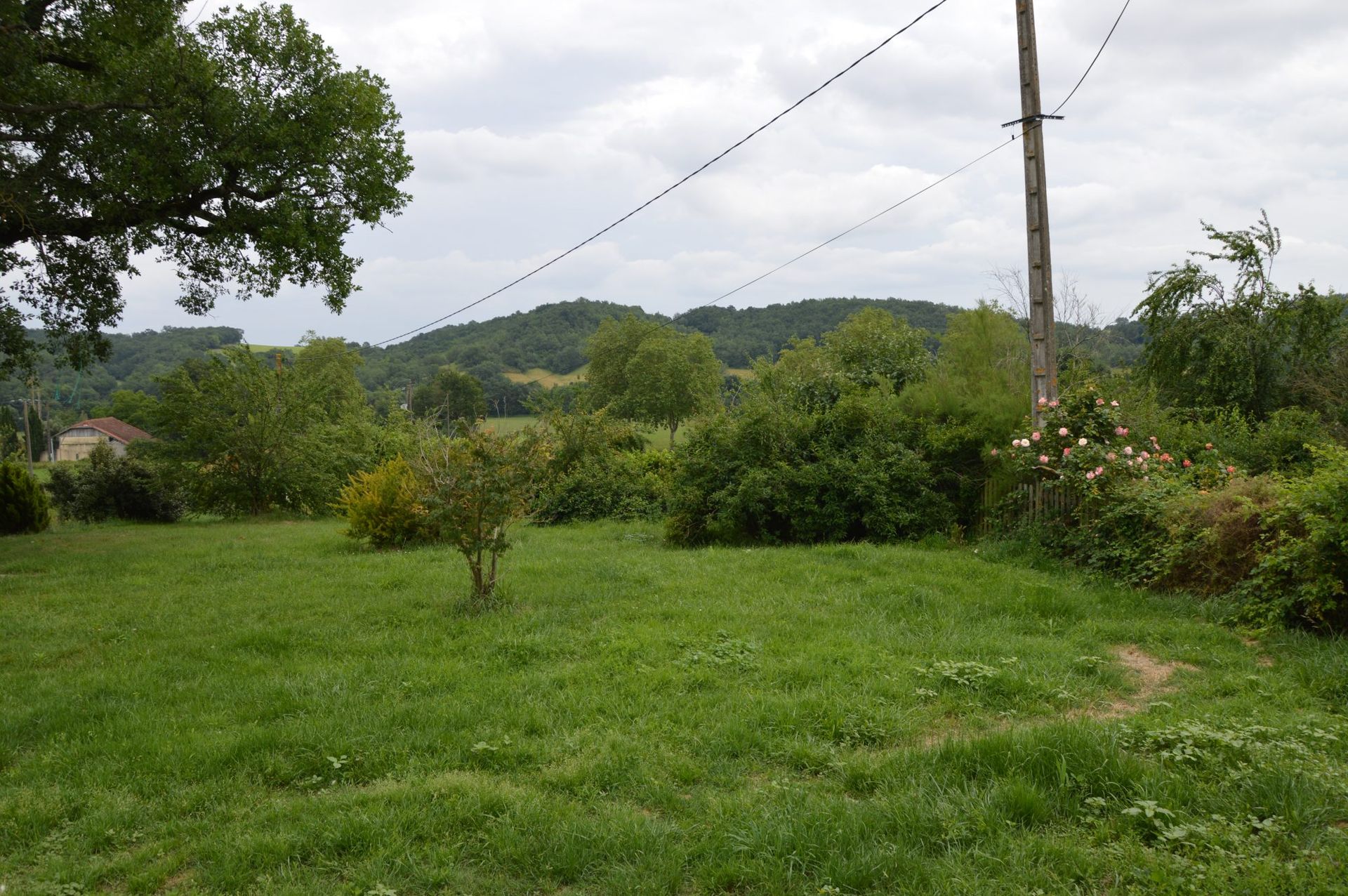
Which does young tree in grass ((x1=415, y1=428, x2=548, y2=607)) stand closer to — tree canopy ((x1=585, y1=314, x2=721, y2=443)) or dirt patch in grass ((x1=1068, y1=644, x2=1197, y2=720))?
dirt patch in grass ((x1=1068, y1=644, x2=1197, y2=720))

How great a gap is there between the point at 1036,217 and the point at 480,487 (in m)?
7.45

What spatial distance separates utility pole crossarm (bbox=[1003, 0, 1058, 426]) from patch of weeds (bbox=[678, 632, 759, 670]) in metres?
5.76

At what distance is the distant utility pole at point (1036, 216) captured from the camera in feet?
33.5

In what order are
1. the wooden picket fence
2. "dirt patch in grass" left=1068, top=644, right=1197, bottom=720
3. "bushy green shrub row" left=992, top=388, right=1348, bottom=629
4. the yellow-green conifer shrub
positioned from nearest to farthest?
"dirt patch in grass" left=1068, top=644, right=1197, bottom=720, "bushy green shrub row" left=992, top=388, right=1348, bottom=629, the wooden picket fence, the yellow-green conifer shrub

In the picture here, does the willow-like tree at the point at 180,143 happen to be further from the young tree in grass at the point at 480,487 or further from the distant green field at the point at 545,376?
the distant green field at the point at 545,376

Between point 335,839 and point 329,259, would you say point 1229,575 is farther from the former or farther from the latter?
point 329,259

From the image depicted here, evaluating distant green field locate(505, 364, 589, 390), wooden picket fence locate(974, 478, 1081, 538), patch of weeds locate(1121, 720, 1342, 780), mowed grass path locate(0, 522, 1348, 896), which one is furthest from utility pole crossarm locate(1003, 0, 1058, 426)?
distant green field locate(505, 364, 589, 390)

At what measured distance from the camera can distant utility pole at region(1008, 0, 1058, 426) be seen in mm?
10203

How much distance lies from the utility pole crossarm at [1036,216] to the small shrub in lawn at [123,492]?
21.2 meters

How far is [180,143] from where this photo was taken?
35.7ft

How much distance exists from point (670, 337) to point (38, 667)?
50629 millimetres

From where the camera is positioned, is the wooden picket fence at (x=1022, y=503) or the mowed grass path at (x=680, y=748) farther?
the wooden picket fence at (x=1022, y=503)

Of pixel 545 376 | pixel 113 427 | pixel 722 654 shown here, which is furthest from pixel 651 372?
pixel 113 427

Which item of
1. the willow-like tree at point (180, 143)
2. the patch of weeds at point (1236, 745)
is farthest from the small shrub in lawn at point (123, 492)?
the patch of weeds at point (1236, 745)
